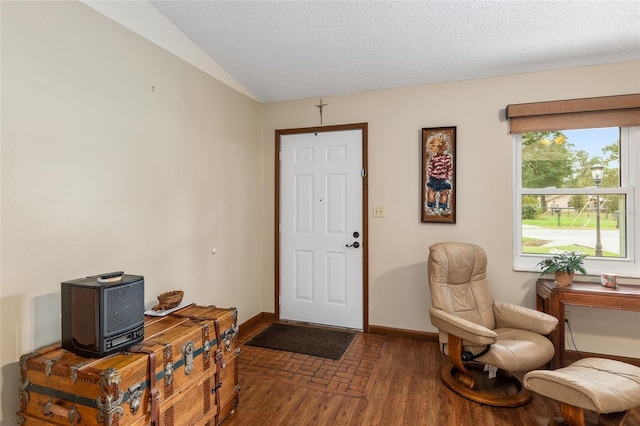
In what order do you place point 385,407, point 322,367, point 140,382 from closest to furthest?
point 140,382 < point 385,407 < point 322,367

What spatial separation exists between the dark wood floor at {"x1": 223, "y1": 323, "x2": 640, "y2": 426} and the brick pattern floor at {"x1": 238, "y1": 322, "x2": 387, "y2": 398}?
75 millimetres

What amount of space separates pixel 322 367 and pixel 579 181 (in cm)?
276

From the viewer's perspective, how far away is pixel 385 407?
222 cm

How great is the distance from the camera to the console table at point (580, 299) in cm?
247

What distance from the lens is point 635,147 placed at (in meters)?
2.77

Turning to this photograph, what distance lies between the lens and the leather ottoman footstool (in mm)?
1704

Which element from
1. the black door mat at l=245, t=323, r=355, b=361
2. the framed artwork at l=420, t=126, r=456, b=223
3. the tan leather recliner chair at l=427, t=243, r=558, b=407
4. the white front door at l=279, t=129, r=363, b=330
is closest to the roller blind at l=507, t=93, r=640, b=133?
the framed artwork at l=420, t=126, r=456, b=223

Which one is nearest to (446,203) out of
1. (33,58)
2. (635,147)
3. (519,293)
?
(519,293)

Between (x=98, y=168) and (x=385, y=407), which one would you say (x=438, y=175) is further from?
(x=98, y=168)

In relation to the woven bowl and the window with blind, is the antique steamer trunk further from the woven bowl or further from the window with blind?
the window with blind

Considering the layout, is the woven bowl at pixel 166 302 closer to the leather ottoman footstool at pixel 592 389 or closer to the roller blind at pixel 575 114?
the leather ottoman footstool at pixel 592 389

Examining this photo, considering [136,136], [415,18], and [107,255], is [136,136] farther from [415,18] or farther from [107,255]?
[415,18]

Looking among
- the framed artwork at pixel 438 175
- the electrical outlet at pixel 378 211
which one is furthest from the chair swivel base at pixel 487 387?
the electrical outlet at pixel 378 211

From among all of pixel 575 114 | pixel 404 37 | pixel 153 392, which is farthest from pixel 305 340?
pixel 575 114
